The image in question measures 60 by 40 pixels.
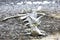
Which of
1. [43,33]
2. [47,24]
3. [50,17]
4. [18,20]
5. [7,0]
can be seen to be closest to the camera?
[43,33]

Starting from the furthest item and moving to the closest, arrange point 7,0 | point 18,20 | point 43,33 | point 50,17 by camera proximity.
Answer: point 7,0 < point 50,17 < point 18,20 < point 43,33

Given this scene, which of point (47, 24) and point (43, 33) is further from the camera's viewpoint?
point (47, 24)

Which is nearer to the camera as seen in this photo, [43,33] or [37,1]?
[43,33]

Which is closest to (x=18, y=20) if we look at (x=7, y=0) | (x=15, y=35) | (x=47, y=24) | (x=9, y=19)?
(x=9, y=19)

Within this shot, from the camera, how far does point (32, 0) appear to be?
1146 cm

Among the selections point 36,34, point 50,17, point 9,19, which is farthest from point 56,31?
point 9,19

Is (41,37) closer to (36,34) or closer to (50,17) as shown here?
(36,34)

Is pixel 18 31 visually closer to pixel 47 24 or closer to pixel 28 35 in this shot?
pixel 28 35

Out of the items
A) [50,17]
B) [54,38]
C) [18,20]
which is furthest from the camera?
[50,17]

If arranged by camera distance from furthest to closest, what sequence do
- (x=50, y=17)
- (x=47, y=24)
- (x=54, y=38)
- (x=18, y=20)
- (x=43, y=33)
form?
(x=50, y=17) < (x=18, y=20) < (x=47, y=24) < (x=43, y=33) < (x=54, y=38)

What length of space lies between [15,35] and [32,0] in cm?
757

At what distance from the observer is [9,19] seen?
19.4 feet

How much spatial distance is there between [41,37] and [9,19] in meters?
2.24

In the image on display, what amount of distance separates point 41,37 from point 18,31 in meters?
0.87
